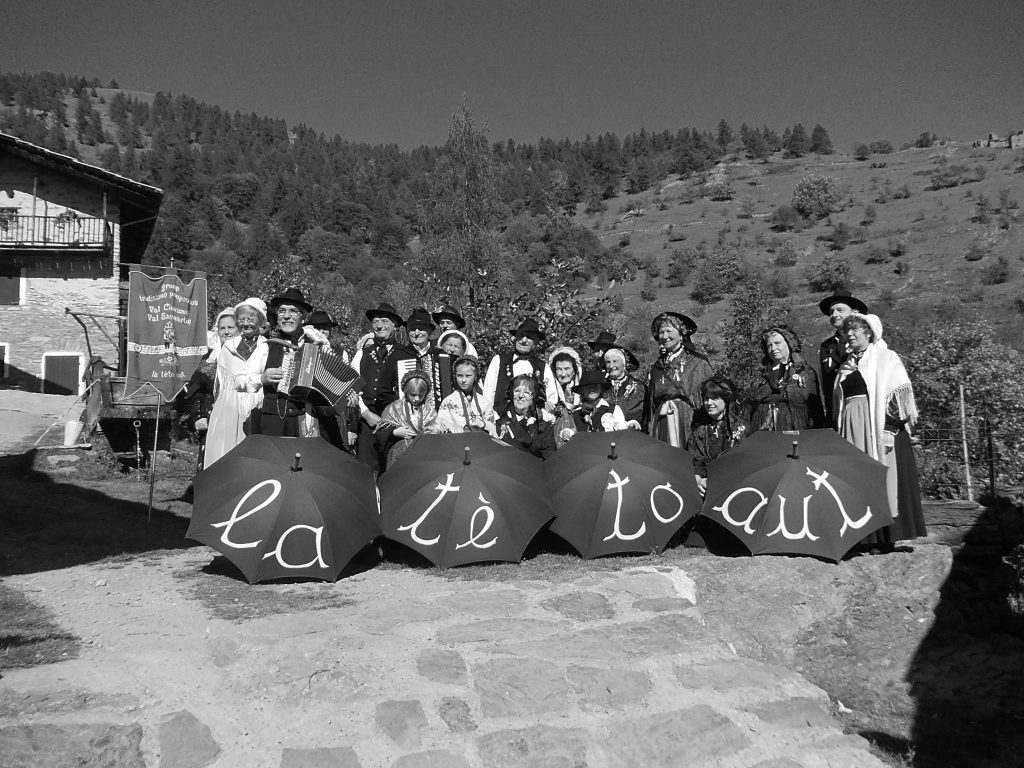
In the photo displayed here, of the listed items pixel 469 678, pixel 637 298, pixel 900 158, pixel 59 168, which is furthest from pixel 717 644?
pixel 900 158

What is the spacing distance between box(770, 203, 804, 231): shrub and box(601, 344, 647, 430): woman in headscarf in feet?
192

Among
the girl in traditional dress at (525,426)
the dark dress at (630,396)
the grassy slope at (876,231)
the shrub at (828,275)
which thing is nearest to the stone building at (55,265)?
the girl in traditional dress at (525,426)

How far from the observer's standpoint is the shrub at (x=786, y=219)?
61.3m

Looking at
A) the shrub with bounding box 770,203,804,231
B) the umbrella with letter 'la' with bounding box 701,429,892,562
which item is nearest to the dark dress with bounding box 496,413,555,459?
the umbrella with letter 'la' with bounding box 701,429,892,562

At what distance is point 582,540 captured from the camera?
18.8 feet

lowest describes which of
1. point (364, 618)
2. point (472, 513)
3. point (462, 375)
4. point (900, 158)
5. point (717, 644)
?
point (717, 644)

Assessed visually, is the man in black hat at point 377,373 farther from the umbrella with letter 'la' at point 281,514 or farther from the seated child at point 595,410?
the seated child at point 595,410

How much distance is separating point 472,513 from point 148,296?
34.4 feet

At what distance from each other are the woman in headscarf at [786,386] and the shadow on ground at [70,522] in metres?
5.39

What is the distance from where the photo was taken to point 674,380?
6926 mm

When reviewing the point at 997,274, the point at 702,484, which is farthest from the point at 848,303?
the point at 997,274

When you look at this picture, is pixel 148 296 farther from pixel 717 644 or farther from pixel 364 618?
pixel 717 644

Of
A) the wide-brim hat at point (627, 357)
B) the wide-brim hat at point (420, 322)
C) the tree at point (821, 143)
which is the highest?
the tree at point (821, 143)

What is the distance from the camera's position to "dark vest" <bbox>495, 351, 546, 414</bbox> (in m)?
7.39
